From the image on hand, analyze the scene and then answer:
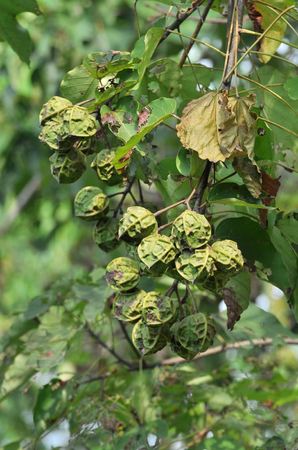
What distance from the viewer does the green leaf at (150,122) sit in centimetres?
152

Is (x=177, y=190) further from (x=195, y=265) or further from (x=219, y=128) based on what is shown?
(x=195, y=265)

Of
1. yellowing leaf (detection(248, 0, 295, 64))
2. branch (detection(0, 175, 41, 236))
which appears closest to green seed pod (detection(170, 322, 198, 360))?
yellowing leaf (detection(248, 0, 295, 64))

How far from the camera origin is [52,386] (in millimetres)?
2451

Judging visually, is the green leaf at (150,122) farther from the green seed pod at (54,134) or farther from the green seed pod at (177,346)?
the green seed pod at (177,346)

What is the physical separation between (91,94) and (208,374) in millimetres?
1067

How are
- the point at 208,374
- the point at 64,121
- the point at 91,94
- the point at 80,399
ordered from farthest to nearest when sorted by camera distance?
the point at 208,374 < the point at 80,399 < the point at 91,94 < the point at 64,121

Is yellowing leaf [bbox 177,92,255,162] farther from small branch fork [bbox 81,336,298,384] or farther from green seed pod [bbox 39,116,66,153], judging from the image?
small branch fork [bbox 81,336,298,384]

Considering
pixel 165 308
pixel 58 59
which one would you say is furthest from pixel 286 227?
pixel 58 59

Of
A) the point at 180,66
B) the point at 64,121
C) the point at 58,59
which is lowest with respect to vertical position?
the point at 58,59

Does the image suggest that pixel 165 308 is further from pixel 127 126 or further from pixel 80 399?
pixel 80 399

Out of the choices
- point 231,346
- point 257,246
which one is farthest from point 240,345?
point 257,246

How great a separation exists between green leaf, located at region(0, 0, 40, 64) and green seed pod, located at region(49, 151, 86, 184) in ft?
2.62

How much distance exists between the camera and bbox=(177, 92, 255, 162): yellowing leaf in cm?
147

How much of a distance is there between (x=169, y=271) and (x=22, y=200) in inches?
206
